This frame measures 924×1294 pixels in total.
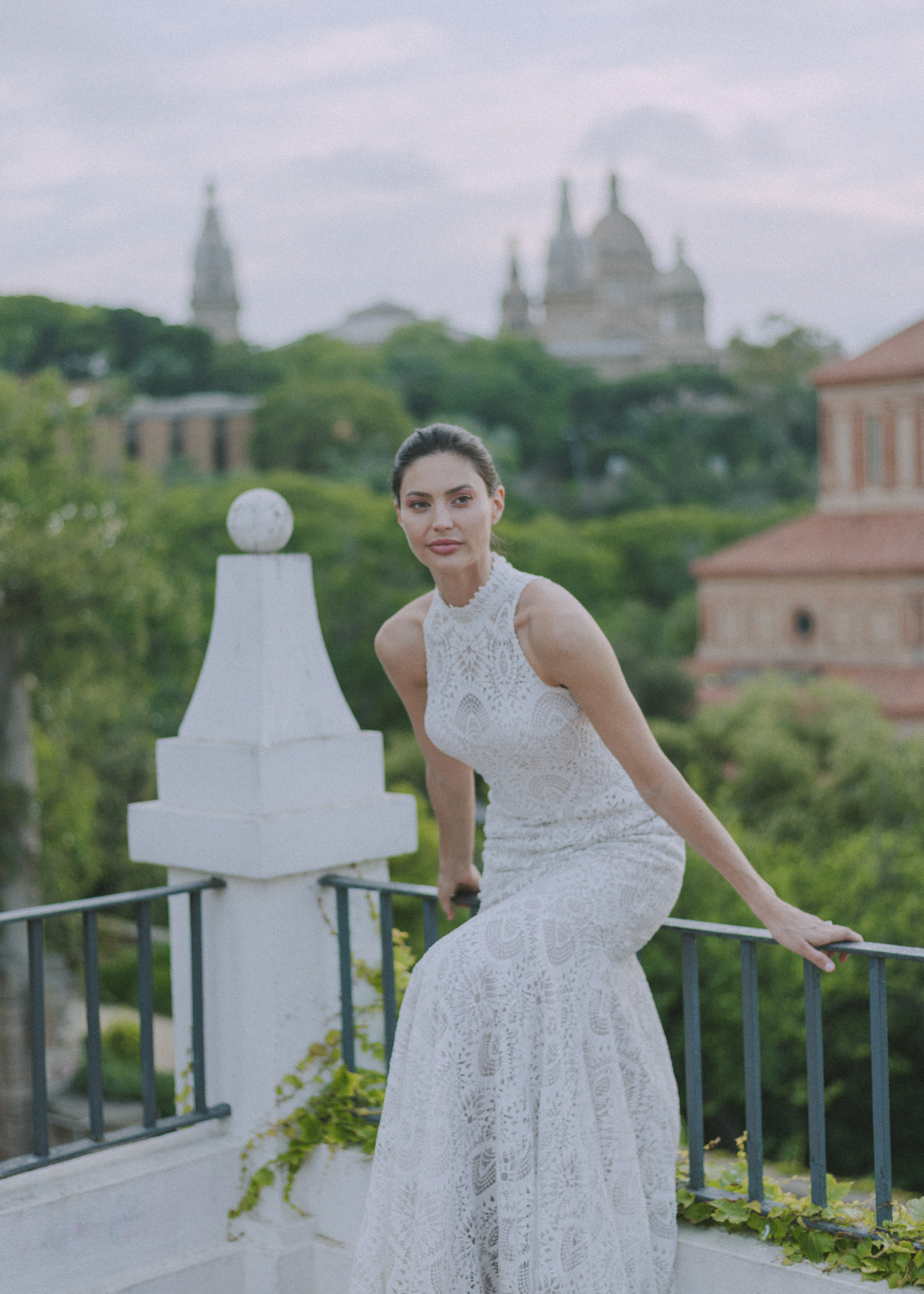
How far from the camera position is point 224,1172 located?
12.5ft

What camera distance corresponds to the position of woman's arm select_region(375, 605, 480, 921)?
3213 millimetres

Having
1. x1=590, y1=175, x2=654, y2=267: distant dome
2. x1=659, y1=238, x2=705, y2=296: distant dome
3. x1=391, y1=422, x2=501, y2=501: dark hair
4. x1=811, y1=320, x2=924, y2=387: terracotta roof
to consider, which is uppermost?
x1=590, y1=175, x2=654, y2=267: distant dome

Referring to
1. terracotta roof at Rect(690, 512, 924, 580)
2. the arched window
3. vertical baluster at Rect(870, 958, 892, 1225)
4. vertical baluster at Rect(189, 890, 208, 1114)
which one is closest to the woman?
vertical baluster at Rect(870, 958, 892, 1225)

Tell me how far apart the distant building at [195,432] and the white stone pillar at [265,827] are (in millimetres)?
70983

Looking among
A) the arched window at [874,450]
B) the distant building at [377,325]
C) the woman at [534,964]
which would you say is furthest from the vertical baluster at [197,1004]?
the distant building at [377,325]

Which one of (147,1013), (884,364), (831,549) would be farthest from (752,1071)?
(884,364)

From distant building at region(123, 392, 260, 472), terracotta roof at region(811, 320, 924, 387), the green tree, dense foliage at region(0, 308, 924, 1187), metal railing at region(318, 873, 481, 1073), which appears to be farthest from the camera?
distant building at region(123, 392, 260, 472)

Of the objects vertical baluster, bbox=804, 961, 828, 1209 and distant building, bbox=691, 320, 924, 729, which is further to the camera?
distant building, bbox=691, 320, 924, 729

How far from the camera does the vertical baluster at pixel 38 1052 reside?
133 inches

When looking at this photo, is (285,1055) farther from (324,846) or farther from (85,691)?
(85,691)

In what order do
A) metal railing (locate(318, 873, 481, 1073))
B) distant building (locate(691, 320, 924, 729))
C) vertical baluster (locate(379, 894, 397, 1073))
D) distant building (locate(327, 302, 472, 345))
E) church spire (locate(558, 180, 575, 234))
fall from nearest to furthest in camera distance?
metal railing (locate(318, 873, 481, 1073))
vertical baluster (locate(379, 894, 397, 1073))
distant building (locate(691, 320, 924, 729))
distant building (locate(327, 302, 472, 345))
church spire (locate(558, 180, 575, 234))

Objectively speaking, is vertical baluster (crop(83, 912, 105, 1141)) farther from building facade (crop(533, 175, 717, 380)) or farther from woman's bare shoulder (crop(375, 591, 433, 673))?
building facade (crop(533, 175, 717, 380))

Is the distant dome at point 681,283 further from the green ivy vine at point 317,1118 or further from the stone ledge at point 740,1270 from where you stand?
the stone ledge at point 740,1270

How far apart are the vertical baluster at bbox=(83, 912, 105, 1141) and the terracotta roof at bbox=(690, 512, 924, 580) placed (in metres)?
37.7
